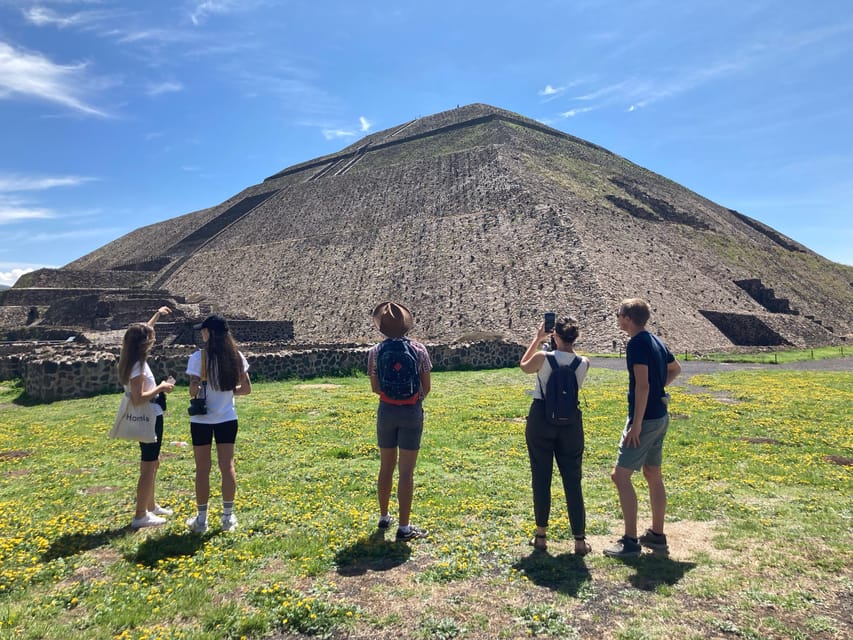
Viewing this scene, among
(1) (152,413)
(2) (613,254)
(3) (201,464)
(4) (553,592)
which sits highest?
(2) (613,254)

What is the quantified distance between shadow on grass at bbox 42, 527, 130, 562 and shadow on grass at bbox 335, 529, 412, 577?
2460 millimetres

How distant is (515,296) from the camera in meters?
32.8

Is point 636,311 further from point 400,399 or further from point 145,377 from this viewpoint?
point 145,377

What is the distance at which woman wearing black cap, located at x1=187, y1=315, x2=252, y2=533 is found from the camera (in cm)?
582

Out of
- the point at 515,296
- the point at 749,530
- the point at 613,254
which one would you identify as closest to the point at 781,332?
the point at 613,254

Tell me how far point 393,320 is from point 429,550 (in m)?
2.29

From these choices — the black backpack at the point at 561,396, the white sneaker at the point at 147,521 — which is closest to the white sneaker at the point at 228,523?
the white sneaker at the point at 147,521

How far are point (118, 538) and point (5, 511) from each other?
1.79 m

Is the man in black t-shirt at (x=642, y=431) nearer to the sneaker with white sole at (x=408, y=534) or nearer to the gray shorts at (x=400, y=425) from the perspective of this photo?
the sneaker with white sole at (x=408, y=534)

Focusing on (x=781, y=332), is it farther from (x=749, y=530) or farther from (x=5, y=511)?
(x=5, y=511)

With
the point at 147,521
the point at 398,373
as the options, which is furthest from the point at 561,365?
the point at 147,521

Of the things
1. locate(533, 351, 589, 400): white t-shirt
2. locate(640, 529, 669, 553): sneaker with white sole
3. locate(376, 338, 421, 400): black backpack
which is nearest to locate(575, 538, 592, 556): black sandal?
locate(640, 529, 669, 553): sneaker with white sole

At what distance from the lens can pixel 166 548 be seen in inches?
211

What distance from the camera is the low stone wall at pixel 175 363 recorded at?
16094mm
